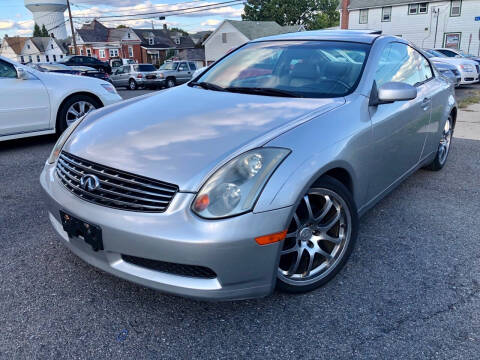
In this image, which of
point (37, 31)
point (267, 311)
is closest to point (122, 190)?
point (267, 311)

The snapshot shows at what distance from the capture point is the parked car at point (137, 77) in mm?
24375

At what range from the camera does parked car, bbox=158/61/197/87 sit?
24.5m

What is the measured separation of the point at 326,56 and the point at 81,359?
2.63 metres

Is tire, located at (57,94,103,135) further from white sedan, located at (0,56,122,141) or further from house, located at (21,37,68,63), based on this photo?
house, located at (21,37,68,63)

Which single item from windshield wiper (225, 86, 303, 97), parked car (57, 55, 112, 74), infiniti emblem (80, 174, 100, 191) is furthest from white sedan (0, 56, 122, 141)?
parked car (57, 55, 112, 74)

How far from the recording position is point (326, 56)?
3.17 meters

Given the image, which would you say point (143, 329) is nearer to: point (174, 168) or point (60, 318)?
point (60, 318)

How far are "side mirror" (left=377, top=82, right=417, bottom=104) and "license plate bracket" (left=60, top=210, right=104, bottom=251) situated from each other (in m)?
1.99

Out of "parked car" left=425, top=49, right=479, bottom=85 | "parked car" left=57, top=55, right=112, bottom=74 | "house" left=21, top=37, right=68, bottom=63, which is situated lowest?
"house" left=21, top=37, right=68, bottom=63

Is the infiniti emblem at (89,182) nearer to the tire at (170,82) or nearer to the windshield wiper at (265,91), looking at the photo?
the windshield wiper at (265,91)

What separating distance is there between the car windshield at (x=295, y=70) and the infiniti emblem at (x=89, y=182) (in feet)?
4.59

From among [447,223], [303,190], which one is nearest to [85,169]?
[303,190]

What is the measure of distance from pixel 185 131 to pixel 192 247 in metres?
0.80

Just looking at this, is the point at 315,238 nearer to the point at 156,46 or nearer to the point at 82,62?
the point at 82,62
